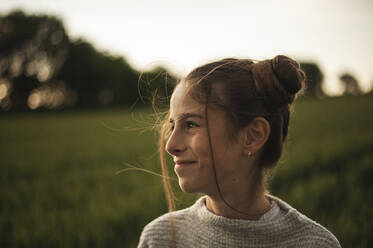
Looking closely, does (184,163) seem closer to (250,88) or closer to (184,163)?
(184,163)

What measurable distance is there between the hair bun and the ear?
0.20 meters

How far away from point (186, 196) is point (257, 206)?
1876 mm

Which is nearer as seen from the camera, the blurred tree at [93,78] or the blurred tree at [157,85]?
the blurred tree at [157,85]

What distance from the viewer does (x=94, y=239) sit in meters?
2.24

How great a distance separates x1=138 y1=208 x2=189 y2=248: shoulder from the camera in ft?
4.55

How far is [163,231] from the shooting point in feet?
4.61

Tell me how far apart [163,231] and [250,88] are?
0.87m

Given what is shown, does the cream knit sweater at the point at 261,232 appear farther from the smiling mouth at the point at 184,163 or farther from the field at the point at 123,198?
the field at the point at 123,198

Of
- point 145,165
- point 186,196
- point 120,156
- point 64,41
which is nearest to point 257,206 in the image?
point 186,196

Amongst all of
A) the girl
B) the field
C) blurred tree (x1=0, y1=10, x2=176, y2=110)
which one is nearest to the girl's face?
the girl

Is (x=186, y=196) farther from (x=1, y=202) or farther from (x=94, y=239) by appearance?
(x=1, y=202)

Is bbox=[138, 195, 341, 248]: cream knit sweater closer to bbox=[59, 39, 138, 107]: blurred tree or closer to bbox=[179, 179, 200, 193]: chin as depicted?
bbox=[179, 179, 200, 193]: chin

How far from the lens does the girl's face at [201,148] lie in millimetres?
1228

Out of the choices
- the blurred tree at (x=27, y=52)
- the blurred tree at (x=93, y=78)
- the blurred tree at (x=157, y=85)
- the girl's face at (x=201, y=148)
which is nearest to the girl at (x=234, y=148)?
the girl's face at (x=201, y=148)
